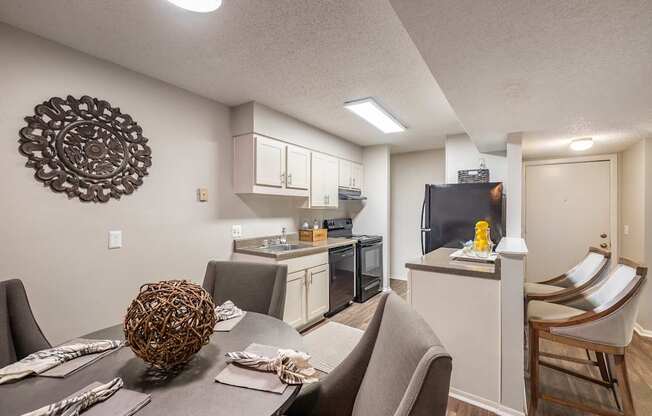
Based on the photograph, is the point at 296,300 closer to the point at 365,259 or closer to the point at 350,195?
the point at 365,259

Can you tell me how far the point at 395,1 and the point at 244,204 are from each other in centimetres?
238

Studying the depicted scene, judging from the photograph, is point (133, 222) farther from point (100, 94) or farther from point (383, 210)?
point (383, 210)

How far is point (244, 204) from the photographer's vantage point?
2.97m

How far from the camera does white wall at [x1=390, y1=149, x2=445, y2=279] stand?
4.69 metres

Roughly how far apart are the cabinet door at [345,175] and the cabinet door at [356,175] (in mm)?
80

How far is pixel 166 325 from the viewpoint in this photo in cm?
82

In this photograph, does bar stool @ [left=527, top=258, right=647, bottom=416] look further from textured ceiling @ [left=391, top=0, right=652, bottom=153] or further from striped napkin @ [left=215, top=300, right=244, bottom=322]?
striped napkin @ [left=215, top=300, right=244, bottom=322]

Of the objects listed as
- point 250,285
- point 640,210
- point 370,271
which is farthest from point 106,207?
point 640,210

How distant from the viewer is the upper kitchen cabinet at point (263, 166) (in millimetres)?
2721

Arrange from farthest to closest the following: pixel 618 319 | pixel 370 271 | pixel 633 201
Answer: pixel 370 271 < pixel 633 201 < pixel 618 319

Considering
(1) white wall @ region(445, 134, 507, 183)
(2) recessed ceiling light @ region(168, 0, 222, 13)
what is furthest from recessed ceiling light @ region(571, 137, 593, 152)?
(2) recessed ceiling light @ region(168, 0, 222, 13)

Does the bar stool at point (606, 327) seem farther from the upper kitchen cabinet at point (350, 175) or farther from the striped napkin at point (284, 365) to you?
the upper kitchen cabinet at point (350, 175)

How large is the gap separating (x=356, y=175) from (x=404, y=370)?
3.84m

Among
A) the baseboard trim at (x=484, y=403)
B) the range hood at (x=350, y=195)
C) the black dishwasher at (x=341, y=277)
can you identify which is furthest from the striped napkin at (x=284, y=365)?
the range hood at (x=350, y=195)
